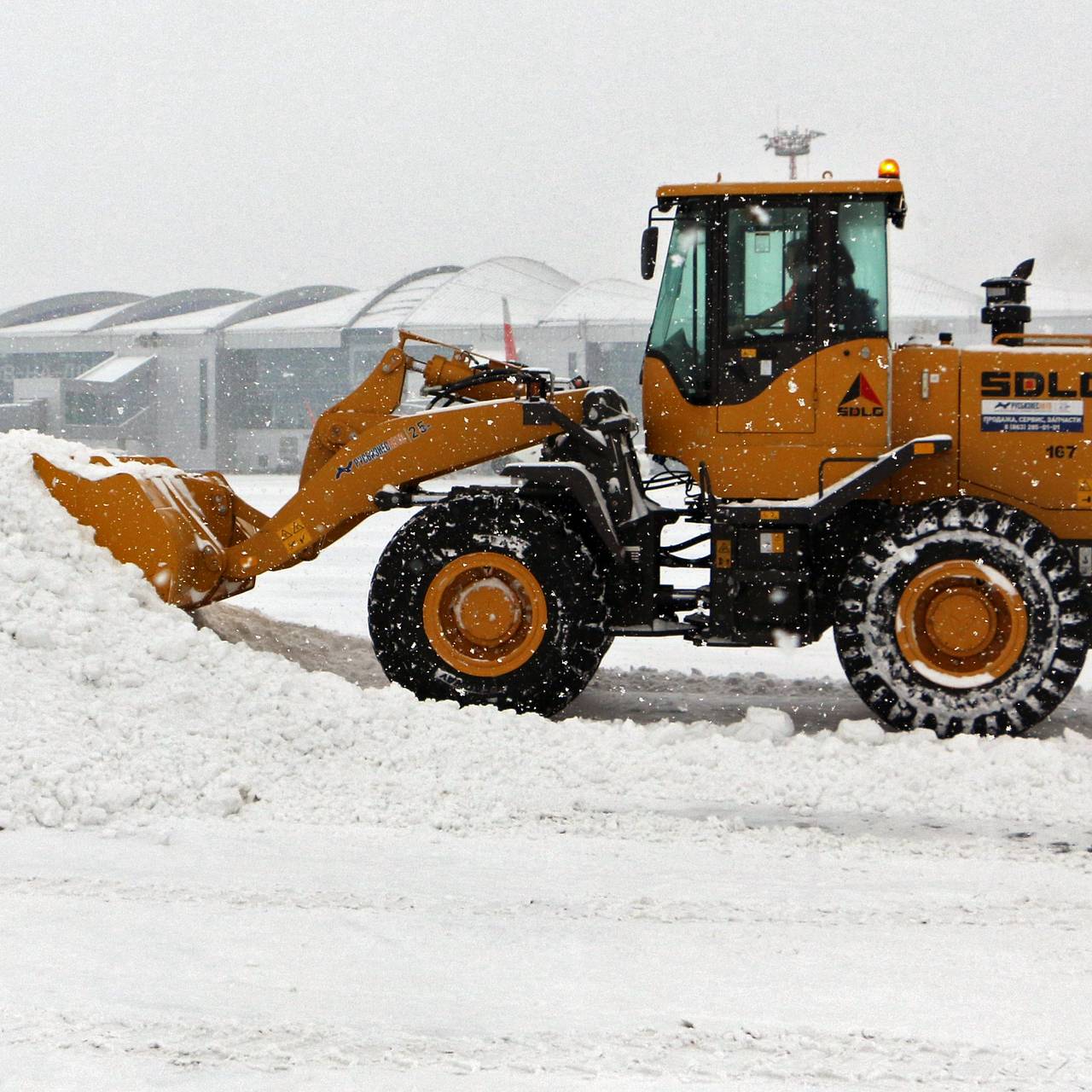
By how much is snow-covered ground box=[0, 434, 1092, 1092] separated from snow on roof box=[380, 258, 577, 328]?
41553mm

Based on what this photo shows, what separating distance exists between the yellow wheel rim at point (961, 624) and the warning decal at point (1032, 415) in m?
0.82

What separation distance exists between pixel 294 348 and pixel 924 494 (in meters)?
43.5

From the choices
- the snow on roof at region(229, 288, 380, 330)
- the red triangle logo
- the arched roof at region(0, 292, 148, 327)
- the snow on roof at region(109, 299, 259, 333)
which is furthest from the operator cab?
the arched roof at region(0, 292, 148, 327)

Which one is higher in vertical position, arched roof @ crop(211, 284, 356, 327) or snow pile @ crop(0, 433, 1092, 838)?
arched roof @ crop(211, 284, 356, 327)

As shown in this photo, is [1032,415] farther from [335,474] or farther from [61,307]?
[61,307]

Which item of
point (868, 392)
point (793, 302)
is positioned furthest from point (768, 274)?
point (868, 392)

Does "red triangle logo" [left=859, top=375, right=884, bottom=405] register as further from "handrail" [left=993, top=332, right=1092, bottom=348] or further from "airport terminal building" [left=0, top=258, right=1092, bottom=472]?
"airport terminal building" [left=0, top=258, right=1092, bottom=472]

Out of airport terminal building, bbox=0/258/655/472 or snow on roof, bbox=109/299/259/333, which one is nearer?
airport terminal building, bbox=0/258/655/472

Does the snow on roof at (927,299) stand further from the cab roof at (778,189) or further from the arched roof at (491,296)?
the cab roof at (778,189)

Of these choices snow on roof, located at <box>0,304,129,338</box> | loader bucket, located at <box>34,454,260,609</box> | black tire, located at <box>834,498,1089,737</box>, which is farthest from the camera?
snow on roof, located at <box>0,304,129,338</box>

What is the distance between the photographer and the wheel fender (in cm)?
686

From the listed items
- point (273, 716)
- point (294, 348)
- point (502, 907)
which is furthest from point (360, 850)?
point (294, 348)

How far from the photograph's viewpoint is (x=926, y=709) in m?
6.54

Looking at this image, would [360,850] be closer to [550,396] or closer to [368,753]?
[368,753]
